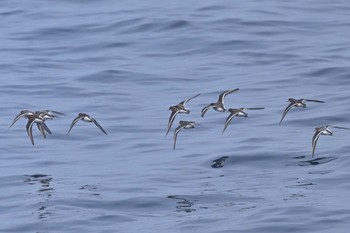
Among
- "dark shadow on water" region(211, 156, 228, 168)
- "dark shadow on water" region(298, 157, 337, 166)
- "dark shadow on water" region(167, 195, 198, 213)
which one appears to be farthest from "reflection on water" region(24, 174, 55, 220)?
"dark shadow on water" region(298, 157, 337, 166)

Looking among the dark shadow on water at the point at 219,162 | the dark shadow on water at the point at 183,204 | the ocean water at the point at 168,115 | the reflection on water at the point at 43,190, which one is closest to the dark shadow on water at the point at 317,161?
the ocean water at the point at 168,115

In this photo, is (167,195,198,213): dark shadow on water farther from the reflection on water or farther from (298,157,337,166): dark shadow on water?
(298,157,337,166): dark shadow on water

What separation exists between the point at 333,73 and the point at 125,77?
909 cm

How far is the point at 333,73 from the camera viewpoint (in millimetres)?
56500

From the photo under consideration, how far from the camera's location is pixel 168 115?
51969 millimetres

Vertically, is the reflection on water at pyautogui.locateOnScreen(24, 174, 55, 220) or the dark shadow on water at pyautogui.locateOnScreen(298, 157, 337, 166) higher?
the dark shadow on water at pyautogui.locateOnScreen(298, 157, 337, 166)

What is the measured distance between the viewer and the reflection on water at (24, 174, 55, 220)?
1559 inches

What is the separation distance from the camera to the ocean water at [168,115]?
3938 centimetres

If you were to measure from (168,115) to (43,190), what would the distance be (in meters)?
10.5

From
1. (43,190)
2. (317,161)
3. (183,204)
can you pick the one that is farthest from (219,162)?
(43,190)

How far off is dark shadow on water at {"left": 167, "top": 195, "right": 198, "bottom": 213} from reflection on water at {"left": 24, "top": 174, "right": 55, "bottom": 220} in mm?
3631

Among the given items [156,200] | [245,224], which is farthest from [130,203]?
[245,224]

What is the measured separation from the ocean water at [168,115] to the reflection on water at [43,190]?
0.23ft

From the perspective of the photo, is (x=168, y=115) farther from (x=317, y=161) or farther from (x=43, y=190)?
(x=43, y=190)
